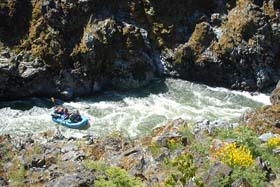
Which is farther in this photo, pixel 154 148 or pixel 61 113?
pixel 61 113

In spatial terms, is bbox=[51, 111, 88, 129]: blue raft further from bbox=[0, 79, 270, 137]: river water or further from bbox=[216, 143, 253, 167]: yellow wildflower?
bbox=[216, 143, 253, 167]: yellow wildflower

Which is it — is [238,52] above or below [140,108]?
above

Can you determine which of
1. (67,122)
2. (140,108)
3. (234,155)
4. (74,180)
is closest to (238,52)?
(140,108)

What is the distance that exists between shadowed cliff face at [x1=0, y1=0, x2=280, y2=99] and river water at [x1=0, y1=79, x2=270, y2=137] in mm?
1058

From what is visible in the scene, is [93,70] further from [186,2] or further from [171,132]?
[171,132]

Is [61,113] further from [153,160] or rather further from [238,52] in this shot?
[153,160]

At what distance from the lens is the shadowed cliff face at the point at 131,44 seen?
102 feet

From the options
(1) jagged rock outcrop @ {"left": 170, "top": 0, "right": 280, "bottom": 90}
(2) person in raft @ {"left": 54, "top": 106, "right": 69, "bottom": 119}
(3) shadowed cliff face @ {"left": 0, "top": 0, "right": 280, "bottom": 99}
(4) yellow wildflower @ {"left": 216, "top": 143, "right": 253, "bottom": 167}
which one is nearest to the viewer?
(4) yellow wildflower @ {"left": 216, "top": 143, "right": 253, "bottom": 167}

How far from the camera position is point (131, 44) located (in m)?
32.8

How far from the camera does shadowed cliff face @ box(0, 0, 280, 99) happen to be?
1226 inches

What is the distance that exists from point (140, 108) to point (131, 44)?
205 inches

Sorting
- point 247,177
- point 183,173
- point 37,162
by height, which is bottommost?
point 37,162

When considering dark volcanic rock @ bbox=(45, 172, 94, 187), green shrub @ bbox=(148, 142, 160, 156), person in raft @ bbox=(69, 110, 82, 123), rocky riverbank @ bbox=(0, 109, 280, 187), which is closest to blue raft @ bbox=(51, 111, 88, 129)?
person in raft @ bbox=(69, 110, 82, 123)

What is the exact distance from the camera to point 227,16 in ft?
115
